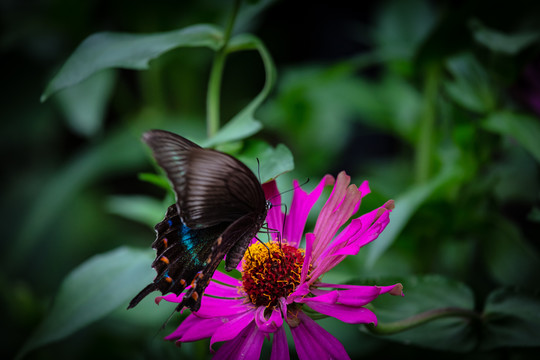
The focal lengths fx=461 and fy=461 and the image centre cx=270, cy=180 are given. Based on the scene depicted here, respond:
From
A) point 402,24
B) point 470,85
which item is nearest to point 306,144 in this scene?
point 402,24

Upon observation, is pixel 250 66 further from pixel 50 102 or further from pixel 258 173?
pixel 258 173

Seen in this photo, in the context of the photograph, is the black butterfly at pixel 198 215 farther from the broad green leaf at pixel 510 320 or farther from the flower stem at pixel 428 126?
the flower stem at pixel 428 126

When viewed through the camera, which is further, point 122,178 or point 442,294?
point 122,178

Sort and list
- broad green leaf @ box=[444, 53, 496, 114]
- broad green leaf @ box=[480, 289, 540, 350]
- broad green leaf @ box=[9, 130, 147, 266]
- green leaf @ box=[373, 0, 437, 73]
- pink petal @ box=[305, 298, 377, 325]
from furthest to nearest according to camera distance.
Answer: broad green leaf @ box=[9, 130, 147, 266], green leaf @ box=[373, 0, 437, 73], broad green leaf @ box=[444, 53, 496, 114], broad green leaf @ box=[480, 289, 540, 350], pink petal @ box=[305, 298, 377, 325]

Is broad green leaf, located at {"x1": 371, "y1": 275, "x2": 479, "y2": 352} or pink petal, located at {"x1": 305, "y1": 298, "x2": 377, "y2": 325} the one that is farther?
broad green leaf, located at {"x1": 371, "y1": 275, "x2": 479, "y2": 352}

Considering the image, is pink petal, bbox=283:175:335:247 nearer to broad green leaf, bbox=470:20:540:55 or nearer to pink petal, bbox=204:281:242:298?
pink petal, bbox=204:281:242:298

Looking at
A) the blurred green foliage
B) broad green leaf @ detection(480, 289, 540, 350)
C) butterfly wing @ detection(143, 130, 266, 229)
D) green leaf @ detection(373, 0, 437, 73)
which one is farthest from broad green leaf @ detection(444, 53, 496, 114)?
butterfly wing @ detection(143, 130, 266, 229)

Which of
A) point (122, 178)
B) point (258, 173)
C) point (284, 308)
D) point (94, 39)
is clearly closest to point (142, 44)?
point (94, 39)
